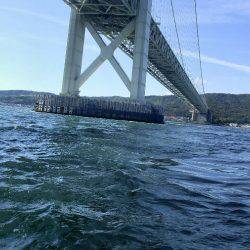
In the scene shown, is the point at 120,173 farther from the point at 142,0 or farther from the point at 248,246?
the point at 142,0

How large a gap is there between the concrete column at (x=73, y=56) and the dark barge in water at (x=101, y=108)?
5.38 ft

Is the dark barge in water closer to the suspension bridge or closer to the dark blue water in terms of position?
the suspension bridge

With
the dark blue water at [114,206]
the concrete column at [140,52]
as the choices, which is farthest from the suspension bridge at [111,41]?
the dark blue water at [114,206]

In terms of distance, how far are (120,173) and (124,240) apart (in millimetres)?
2999

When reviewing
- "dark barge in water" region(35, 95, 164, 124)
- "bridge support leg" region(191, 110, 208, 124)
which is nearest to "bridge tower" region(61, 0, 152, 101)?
"dark barge in water" region(35, 95, 164, 124)

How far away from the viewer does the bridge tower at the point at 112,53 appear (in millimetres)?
33562

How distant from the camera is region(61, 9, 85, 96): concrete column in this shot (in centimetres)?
3628

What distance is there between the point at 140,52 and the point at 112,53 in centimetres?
202

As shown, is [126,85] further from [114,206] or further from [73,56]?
[114,206]

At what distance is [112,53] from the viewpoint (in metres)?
33.8

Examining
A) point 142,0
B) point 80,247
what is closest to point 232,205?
point 80,247

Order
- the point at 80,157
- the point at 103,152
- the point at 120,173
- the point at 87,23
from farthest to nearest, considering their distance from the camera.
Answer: the point at 87,23 < the point at 103,152 < the point at 80,157 < the point at 120,173

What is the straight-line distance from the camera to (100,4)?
112ft

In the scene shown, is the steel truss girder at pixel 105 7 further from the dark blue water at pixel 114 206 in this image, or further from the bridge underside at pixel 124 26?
the dark blue water at pixel 114 206
